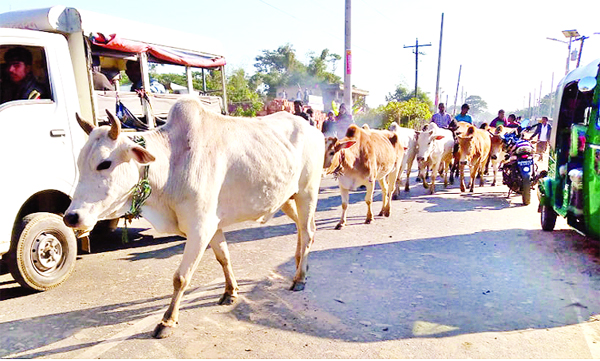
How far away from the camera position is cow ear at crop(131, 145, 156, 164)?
119 inches

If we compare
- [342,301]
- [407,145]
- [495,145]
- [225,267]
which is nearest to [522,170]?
[407,145]

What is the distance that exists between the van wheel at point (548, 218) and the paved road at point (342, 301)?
0.13 metres

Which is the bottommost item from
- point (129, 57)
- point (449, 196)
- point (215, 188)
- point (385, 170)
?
point (449, 196)

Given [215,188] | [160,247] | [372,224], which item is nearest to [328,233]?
[372,224]

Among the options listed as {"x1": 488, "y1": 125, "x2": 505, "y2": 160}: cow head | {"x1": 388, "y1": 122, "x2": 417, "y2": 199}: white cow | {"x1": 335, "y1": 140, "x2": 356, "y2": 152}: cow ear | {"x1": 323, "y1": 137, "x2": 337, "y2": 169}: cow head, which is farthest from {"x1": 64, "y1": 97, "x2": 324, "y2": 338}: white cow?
{"x1": 488, "y1": 125, "x2": 505, "y2": 160}: cow head

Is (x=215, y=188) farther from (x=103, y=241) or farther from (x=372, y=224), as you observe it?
(x=372, y=224)

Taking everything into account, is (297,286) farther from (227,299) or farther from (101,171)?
(101,171)

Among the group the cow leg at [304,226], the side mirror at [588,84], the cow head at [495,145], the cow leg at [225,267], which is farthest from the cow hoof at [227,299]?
the cow head at [495,145]

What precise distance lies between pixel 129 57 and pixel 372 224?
4378 millimetres

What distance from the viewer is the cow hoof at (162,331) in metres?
3.35

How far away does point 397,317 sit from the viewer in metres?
3.69

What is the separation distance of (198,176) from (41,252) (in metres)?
2.08

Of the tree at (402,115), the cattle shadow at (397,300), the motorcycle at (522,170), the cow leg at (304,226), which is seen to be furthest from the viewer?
the tree at (402,115)

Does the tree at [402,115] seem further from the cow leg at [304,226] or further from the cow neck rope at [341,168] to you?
the cow leg at [304,226]
